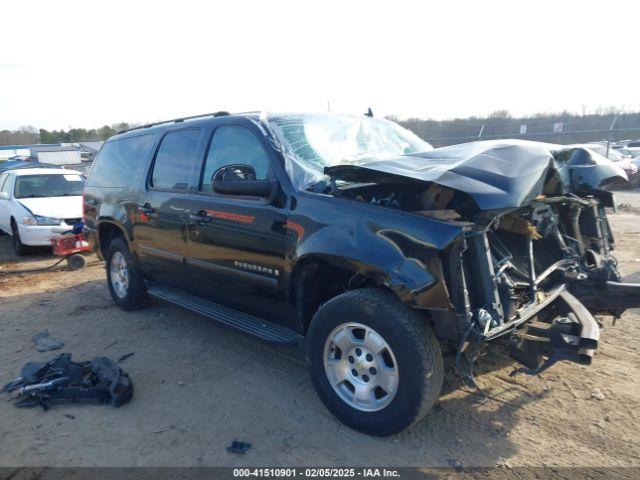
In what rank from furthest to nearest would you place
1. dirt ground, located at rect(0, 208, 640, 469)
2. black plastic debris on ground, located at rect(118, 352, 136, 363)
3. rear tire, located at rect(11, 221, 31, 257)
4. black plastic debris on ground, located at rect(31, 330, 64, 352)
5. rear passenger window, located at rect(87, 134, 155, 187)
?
rear tire, located at rect(11, 221, 31, 257) → rear passenger window, located at rect(87, 134, 155, 187) → black plastic debris on ground, located at rect(31, 330, 64, 352) → black plastic debris on ground, located at rect(118, 352, 136, 363) → dirt ground, located at rect(0, 208, 640, 469)

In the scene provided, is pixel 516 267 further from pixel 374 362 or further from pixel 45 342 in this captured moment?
pixel 45 342

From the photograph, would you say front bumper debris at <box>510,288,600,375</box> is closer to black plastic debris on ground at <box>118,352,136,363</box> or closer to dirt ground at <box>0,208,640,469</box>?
dirt ground at <box>0,208,640,469</box>

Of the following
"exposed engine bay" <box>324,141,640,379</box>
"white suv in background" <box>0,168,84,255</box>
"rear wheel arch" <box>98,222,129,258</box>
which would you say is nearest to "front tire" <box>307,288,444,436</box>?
"exposed engine bay" <box>324,141,640,379</box>

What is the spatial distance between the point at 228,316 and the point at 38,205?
279 inches

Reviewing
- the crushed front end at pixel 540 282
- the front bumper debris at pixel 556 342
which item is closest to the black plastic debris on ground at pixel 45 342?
the crushed front end at pixel 540 282

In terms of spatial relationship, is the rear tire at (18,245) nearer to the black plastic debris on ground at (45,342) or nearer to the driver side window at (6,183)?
the driver side window at (6,183)

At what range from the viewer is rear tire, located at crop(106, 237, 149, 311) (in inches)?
211

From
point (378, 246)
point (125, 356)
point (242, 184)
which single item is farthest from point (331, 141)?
point (125, 356)

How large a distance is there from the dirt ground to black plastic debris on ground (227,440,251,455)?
0.03 meters

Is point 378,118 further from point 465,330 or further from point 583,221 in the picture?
point 465,330

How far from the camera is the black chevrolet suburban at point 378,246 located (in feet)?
8.82

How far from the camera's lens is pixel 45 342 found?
4.77m

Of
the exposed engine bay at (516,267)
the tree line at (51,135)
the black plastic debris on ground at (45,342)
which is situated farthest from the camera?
the tree line at (51,135)

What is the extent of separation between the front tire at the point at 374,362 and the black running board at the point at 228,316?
0.44 metres
